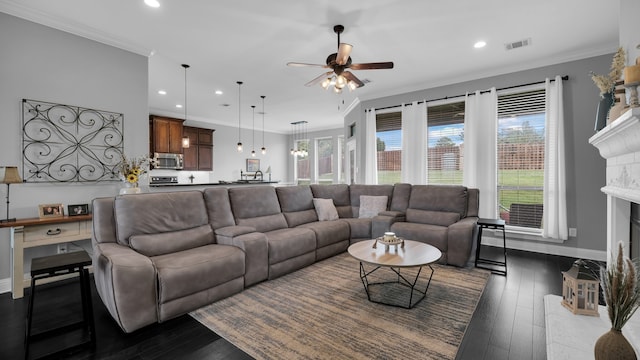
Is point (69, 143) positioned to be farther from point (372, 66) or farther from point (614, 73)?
point (614, 73)

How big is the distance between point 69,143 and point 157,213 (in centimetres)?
163

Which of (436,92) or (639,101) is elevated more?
(436,92)

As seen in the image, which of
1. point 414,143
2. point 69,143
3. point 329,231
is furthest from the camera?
point 414,143

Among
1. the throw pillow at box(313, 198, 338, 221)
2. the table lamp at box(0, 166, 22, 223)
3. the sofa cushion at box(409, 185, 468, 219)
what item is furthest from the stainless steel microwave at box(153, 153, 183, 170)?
the sofa cushion at box(409, 185, 468, 219)

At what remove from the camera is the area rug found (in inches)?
74.7

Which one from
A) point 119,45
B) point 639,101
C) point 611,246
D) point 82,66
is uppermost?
point 119,45

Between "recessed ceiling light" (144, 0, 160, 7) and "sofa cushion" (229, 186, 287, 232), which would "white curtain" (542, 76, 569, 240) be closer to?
"sofa cushion" (229, 186, 287, 232)

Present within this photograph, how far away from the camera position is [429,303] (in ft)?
8.46

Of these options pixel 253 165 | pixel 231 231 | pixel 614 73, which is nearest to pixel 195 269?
pixel 231 231

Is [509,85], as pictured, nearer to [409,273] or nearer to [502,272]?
[502,272]

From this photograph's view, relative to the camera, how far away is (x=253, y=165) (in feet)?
32.3

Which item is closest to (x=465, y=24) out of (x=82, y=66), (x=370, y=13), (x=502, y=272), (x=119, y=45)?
(x=370, y=13)

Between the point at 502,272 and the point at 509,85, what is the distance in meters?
3.12

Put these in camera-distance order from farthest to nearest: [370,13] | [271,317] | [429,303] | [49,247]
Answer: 1. [49,247]
2. [370,13]
3. [429,303]
4. [271,317]
